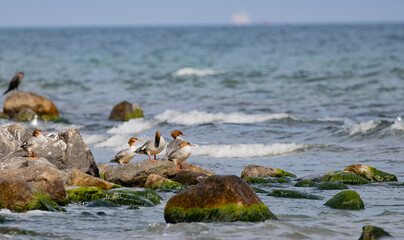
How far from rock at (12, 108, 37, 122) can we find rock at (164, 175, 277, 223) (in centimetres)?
1362

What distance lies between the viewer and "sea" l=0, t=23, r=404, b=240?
7480 mm

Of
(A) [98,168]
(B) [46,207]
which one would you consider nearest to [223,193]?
(B) [46,207]

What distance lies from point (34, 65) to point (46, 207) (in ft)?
127

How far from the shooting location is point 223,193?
7.47 meters

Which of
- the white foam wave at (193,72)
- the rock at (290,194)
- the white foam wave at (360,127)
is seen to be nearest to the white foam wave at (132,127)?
the white foam wave at (360,127)

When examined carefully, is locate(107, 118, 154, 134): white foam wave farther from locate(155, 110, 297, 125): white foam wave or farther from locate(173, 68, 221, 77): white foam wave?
locate(173, 68, 221, 77): white foam wave

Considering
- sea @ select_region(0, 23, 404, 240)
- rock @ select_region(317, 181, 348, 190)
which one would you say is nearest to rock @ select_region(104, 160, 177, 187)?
sea @ select_region(0, 23, 404, 240)

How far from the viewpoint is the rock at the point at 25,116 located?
20062 mm

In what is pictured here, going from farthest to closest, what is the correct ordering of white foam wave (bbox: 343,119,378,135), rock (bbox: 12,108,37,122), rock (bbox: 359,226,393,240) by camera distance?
1. rock (bbox: 12,108,37,122)
2. white foam wave (bbox: 343,119,378,135)
3. rock (bbox: 359,226,393,240)

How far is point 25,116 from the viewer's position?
20.1 m

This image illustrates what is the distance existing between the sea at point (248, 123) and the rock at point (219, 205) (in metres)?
0.13

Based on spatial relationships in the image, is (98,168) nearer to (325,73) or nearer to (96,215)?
(96,215)

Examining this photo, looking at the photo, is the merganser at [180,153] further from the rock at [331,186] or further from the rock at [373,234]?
the rock at [373,234]

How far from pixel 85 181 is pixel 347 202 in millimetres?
4176
